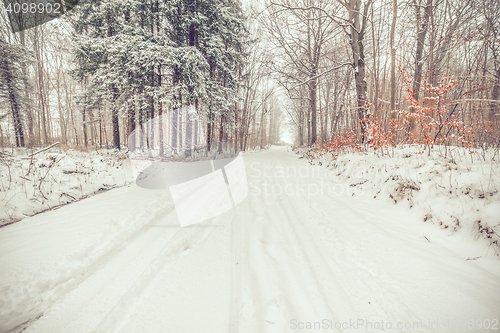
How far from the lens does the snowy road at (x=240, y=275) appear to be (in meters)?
1.54

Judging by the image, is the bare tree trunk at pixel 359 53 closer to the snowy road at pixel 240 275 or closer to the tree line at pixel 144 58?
the tree line at pixel 144 58

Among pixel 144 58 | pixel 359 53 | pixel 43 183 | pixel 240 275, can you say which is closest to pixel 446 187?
pixel 240 275

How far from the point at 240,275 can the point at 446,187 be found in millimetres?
3882

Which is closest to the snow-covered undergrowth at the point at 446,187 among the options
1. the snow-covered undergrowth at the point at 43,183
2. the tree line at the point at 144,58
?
the snow-covered undergrowth at the point at 43,183

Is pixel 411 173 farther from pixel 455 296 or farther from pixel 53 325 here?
pixel 53 325

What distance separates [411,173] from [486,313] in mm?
2980

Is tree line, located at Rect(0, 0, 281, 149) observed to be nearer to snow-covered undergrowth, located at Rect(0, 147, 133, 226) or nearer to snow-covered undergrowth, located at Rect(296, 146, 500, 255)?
snow-covered undergrowth, located at Rect(0, 147, 133, 226)

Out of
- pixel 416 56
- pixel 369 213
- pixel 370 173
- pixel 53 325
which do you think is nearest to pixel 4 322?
pixel 53 325

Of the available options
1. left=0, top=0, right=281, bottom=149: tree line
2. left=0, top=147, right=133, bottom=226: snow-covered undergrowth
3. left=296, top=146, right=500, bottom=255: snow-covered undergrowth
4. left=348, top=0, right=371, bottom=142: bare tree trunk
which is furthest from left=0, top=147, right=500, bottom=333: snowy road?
left=0, top=0, right=281, bottom=149: tree line

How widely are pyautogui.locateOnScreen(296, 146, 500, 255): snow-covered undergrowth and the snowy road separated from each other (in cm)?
23

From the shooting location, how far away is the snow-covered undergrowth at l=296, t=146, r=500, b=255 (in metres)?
2.53

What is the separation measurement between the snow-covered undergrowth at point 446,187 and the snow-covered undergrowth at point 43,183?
744 centimetres

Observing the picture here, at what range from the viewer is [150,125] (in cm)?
1116

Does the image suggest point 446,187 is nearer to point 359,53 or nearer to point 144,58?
point 359,53
